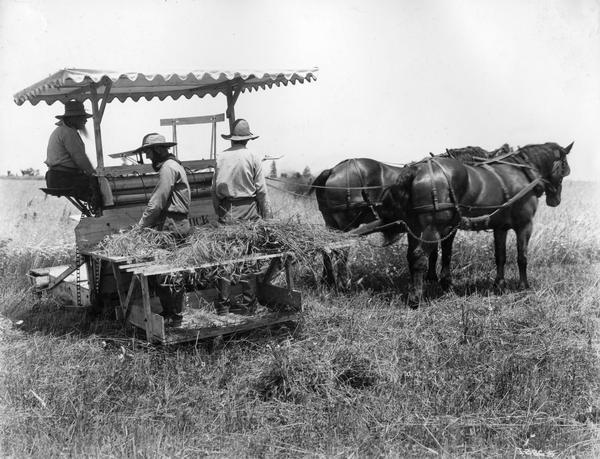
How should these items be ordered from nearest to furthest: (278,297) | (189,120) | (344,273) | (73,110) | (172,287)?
(172,287), (278,297), (73,110), (189,120), (344,273)

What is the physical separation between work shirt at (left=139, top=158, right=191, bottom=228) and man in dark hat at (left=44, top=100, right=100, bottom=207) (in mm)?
1519

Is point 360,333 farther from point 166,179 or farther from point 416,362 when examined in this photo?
point 166,179

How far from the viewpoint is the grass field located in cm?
426

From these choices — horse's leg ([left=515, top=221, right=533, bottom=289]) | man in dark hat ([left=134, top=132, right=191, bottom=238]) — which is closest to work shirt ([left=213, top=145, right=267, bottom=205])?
man in dark hat ([left=134, top=132, right=191, bottom=238])

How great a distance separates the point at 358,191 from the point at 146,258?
4.18 meters

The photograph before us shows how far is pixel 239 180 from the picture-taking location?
6.26 m

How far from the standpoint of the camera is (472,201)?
27.3 ft

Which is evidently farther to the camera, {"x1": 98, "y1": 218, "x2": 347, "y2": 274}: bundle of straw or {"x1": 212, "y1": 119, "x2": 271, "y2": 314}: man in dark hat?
{"x1": 212, "y1": 119, "x2": 271, "y2": 314}: man in dark hat

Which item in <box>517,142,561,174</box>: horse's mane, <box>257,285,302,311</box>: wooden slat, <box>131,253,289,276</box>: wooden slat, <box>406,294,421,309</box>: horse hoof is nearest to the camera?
<box>131,253,289,276</box>: wooden slat

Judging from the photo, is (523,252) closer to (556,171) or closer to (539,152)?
(556,171)

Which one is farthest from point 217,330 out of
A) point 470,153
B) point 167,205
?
point 470,153

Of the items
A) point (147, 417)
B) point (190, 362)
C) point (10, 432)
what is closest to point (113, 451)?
point (147, 417)

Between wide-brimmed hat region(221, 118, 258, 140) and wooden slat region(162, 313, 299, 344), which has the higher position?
wide-brimmed hat region(221, 118, 258, 140)

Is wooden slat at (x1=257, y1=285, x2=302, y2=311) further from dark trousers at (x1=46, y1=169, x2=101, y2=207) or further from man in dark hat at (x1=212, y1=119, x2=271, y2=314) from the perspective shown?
dark trousers at (x1=46, y1=169, x2=101, y2=207)
